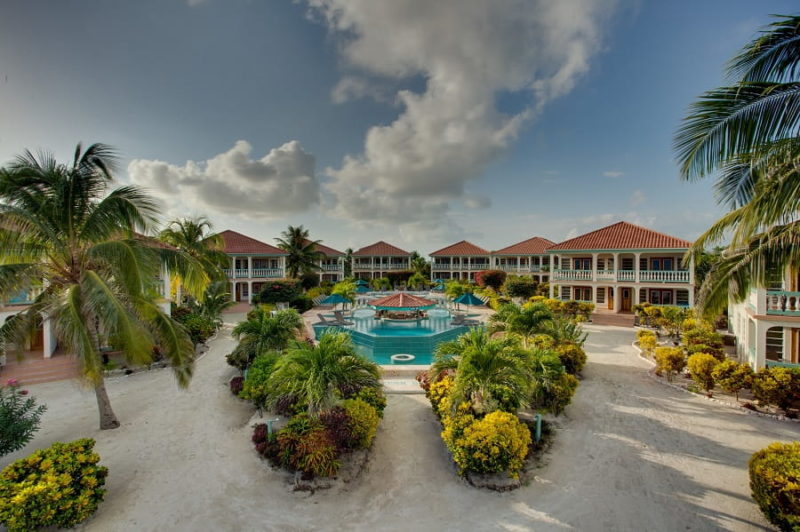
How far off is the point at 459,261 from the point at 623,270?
25769 millimetres

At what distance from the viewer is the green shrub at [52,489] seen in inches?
211

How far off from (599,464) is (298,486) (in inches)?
249

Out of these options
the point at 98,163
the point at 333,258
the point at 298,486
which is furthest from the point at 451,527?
the point at 333,258

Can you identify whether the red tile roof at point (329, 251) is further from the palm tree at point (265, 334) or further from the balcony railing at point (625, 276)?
the palm tree at point (265, 334)

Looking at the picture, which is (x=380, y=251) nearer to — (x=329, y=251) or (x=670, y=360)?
(x=329, y=251)

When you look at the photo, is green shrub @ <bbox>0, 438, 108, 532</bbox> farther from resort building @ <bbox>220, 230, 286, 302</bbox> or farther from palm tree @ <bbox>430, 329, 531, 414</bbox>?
resort building @ <bbox>220, 230, 286, 302</bbox>

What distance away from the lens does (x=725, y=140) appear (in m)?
5.97

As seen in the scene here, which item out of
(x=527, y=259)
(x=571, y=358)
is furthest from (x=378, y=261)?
(x=571, y=358)

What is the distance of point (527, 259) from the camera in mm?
46469

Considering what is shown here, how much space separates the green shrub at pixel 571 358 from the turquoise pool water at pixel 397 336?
4.31 meters

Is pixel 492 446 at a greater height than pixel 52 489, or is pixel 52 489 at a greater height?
pixel 492 446

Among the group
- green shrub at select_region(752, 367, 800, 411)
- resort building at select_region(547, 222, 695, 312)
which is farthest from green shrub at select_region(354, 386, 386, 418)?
resort building at select_region(547, 222, 695, 312)

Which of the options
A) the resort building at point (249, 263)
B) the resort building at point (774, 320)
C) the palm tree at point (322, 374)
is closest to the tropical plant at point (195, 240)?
the resort building at point (249, 263)

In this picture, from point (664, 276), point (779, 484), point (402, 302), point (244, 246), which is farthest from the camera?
point (244, 246)
